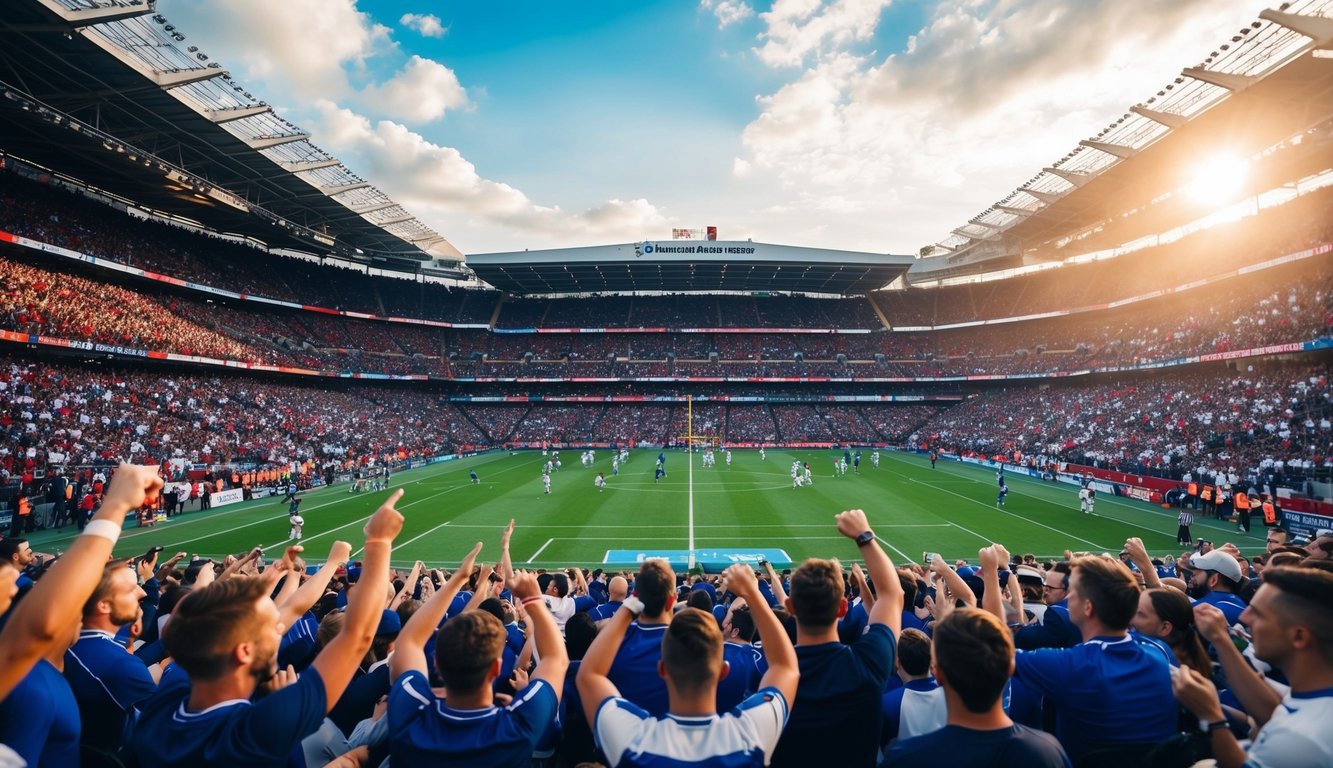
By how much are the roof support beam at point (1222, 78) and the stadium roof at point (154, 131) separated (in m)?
41.8

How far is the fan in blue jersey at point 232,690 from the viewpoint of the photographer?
97.8 inches

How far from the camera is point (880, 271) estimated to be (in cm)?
6141

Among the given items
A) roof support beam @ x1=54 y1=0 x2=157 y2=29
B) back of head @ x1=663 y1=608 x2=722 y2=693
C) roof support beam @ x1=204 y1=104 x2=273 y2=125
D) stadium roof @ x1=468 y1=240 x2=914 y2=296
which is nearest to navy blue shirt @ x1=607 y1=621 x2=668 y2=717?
back of head @ x1=663 y1=608 x2=722 y2=693

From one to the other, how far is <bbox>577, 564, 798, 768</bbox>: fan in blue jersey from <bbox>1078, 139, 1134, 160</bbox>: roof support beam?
1598 inches

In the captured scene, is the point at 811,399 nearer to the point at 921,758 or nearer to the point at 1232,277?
the point at 1232,277

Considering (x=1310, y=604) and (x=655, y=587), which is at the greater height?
(x=1310, y=604)

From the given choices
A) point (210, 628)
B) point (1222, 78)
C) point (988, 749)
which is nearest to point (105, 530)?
point (210, 628)

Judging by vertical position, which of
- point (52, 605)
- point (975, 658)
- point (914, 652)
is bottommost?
point (914, 652)

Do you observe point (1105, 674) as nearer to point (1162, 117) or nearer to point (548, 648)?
point (548, 648)

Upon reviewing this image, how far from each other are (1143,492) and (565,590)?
112ft

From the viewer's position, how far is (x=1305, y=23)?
884 inches

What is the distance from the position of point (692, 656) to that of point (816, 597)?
96 cm

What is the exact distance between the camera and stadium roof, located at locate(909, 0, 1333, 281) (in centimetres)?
2564

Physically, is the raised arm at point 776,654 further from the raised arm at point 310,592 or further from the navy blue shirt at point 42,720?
the navy blue shirt at point 42,720
